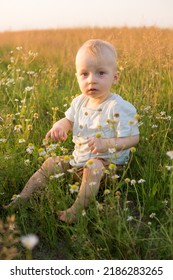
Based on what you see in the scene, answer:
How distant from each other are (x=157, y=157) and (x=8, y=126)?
1.07 meters

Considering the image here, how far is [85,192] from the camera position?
2.56 m

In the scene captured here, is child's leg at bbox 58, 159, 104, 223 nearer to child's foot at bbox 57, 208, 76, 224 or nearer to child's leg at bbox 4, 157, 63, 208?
child's foot at bbox 57, 208, 76, 224

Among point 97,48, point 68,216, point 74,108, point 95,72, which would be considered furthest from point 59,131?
point 68,216

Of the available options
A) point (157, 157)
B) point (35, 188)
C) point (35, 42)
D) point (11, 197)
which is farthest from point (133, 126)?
point (35, 42)

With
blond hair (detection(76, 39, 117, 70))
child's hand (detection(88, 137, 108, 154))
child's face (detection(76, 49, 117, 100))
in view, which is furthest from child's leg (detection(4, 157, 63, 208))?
blond hair (detection(76, 39, 117, 70))

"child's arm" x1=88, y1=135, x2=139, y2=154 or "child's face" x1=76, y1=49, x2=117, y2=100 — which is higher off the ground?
"child's face" x1=76, y1=49, x2=117, y2=100

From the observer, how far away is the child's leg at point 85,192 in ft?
8.32

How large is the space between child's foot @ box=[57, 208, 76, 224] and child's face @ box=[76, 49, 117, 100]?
76cm

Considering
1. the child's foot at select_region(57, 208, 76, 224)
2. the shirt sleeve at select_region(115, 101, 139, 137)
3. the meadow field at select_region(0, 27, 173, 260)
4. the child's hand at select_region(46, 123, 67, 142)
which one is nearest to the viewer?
the meadow field at select_region(0, 27, 173, 260)

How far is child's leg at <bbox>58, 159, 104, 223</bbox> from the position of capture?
254 centimetres

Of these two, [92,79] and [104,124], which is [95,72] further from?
[104,124]

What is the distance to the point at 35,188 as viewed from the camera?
2.87 meters

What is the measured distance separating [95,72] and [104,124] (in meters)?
0.31
